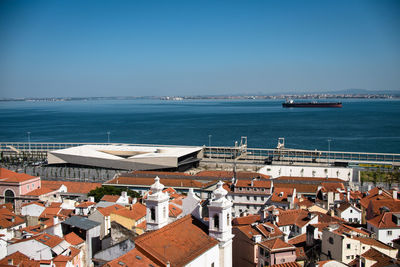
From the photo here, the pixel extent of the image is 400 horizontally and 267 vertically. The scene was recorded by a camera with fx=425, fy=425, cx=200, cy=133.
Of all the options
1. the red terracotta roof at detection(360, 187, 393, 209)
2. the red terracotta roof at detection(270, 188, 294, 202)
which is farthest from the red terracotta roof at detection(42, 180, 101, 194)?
the red terracotta roof at detection(360, 187, 393, 209)

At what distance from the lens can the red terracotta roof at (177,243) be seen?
35.0 feet

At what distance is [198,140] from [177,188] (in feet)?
153

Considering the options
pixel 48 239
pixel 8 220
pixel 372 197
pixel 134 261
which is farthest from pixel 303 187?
pixel 134 261

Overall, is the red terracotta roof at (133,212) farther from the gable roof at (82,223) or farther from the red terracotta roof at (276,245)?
the red terracotta roof at (276,245)

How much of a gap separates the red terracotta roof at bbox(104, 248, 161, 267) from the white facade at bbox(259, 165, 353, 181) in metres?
31.3

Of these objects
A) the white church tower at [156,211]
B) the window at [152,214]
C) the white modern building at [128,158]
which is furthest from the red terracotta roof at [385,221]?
the white modern building at [128,158]

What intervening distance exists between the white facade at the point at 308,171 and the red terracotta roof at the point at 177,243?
29.4 meters

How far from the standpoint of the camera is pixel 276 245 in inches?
572

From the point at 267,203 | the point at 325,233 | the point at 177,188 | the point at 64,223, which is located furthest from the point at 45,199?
the point at 325,233

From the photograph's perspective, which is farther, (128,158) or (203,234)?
(128,158)

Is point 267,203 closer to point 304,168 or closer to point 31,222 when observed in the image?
point 31,222

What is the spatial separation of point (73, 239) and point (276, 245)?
7417 millimetres

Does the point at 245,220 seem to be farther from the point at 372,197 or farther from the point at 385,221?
the point at 372,197

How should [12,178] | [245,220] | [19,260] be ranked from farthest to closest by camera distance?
[12,178] < [245,220] < [19,260]
